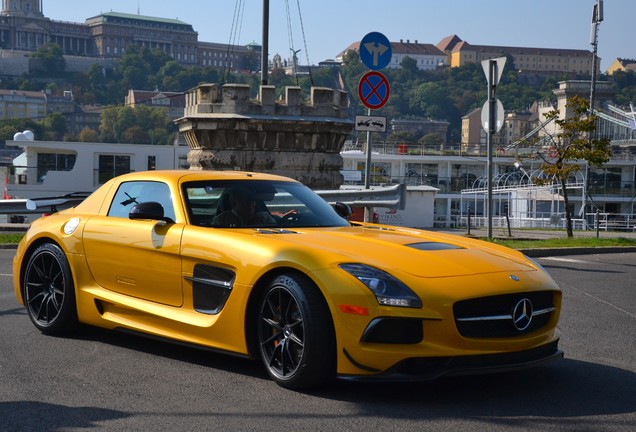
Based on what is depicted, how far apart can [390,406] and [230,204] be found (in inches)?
79.8

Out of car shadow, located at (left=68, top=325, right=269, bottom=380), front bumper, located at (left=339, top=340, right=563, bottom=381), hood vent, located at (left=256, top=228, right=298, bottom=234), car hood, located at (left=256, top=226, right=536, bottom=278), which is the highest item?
hood vent, located at (left=256, top=228, right=298, bottom=234)

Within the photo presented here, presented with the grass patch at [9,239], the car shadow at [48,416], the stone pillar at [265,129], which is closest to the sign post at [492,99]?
the stone pillar at [265,129]

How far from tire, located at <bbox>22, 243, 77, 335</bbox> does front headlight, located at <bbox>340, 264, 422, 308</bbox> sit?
2.52m

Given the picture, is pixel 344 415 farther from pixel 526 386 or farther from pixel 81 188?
pixel 81 188

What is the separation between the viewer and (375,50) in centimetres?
1458

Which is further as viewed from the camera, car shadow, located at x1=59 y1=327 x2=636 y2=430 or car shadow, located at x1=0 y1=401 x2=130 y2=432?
car shadow, located at x1=59 y1=327 x2=636 y2=430

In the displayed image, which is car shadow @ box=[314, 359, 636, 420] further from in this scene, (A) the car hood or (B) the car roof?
(B) the car roof

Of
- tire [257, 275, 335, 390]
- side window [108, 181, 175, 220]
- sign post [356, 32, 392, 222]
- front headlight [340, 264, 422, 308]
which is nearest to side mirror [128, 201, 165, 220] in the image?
side window [108, 181, 175, 220]

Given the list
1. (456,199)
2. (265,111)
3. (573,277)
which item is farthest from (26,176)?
(573,277)

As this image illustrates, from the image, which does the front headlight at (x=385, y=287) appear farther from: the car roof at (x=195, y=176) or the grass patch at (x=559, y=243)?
the grass patch at (x=559, y=243)

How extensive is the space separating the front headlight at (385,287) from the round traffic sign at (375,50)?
31.3 feet

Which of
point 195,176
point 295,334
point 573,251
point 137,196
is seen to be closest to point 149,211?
point 195,176

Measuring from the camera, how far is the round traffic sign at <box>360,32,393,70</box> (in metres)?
14.5

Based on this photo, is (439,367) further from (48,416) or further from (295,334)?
(48,416)
